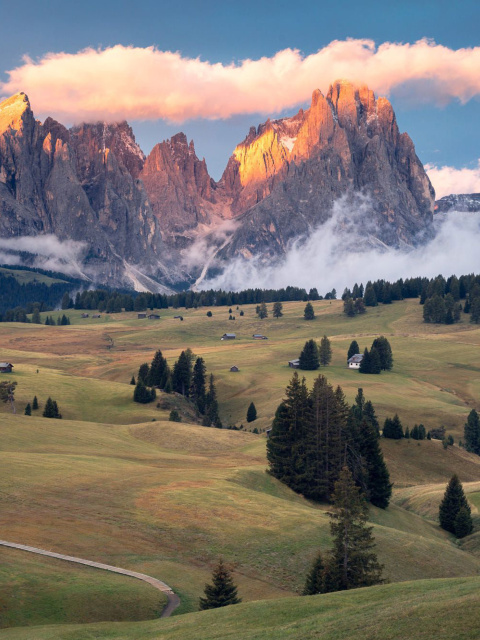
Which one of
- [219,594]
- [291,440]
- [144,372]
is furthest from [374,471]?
[144,372]

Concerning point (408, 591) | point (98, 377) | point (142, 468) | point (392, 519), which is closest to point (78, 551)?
point (408, 591)

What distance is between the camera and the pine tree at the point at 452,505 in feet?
243

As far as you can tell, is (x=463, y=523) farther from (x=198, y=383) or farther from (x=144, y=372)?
(x=144, y=372)

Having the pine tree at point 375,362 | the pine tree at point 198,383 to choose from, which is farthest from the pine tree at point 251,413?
the pine tree at point 375,362

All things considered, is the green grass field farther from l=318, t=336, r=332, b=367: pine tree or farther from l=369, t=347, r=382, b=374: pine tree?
l=318, t=336, r=332, b=367: pine tree

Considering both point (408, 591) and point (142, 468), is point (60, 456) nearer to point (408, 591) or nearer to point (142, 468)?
point (142, 468)

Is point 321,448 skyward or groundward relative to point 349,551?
groundward

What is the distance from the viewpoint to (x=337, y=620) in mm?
28328

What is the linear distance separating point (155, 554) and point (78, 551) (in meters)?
5.43

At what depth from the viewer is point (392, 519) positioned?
238 ft

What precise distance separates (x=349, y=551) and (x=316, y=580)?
274cm

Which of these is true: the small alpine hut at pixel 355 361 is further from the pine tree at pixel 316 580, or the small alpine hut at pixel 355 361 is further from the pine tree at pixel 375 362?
the pine tree at pixel 316 580

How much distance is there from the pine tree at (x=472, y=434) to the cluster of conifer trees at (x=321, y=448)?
1710 inches

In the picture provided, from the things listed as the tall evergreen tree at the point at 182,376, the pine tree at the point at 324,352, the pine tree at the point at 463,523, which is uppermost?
the pine tree at the point at 324,352
